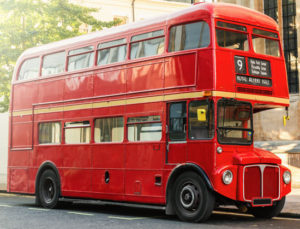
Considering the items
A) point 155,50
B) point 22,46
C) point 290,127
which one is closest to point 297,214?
point 155,50

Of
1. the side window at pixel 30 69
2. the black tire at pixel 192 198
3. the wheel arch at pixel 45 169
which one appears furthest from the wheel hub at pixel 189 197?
the side window at pixel 30 69

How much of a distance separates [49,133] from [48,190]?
5.05 feet

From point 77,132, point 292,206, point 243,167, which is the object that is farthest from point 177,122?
point 292,206

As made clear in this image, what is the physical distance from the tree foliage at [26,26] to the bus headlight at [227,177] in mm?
14589

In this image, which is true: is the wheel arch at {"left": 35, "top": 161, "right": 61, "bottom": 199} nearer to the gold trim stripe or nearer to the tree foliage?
the gold trim stripe

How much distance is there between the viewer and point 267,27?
13.2 m

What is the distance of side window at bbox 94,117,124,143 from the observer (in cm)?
1411

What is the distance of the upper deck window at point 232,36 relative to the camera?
39.5 feet

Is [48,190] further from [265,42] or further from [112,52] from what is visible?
[265,42]

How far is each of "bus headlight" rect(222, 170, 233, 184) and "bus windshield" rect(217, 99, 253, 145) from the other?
2.06ft

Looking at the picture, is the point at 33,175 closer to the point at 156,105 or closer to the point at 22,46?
the point at 156,105

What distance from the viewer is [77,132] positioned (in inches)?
611

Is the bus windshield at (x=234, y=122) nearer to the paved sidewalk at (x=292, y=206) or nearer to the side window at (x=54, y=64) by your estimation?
the paved sidewalk at (x=292, y=206)

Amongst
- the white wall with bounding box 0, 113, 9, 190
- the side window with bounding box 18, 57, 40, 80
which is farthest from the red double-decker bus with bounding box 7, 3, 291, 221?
the white wall with bounding box 0, 113, 9, 190
